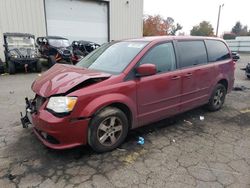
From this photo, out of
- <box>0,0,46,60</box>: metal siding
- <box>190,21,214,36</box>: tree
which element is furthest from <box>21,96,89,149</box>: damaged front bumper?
<box>190,21,214,36</box>: tree

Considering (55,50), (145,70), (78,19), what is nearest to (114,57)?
(145,70)

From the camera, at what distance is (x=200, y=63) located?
4430 millimetres

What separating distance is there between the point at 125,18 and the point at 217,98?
1541 centimetres

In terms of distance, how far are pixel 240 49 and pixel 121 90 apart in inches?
1285

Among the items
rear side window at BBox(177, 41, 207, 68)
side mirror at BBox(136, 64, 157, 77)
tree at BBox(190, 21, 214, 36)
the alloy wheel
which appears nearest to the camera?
the alloy wheel

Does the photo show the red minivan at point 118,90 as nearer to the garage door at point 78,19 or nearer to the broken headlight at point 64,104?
the broken headlight at point 64,104

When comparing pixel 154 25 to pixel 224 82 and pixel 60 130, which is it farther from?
pixel 60 130

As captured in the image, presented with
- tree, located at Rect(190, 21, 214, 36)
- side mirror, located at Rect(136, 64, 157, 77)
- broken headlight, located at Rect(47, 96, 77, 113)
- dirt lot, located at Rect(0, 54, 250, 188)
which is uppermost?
tree, located at Rect(190, 21, 214, 36)

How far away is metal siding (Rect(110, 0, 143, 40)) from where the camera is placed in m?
18.2

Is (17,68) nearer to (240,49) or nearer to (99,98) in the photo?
(99,98)

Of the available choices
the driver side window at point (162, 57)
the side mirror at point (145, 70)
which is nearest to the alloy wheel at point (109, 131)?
the side mirror at point (145, 70)

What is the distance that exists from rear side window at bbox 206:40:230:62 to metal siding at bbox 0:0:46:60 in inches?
513

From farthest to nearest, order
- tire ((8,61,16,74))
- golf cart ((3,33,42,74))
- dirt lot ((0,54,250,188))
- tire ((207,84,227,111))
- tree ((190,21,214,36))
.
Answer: tree ((190,21,214,36))
golf cart ((3,33,42,74))
tire ((8,61,16,74))
tire ((207,84,227,111))
dirt lot ((0,54,250,188))

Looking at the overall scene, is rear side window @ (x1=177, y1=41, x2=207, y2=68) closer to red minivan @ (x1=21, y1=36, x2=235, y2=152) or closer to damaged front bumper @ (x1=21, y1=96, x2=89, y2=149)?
red minivan @ (x1=21, y1=36, x2=235, y2=152)
